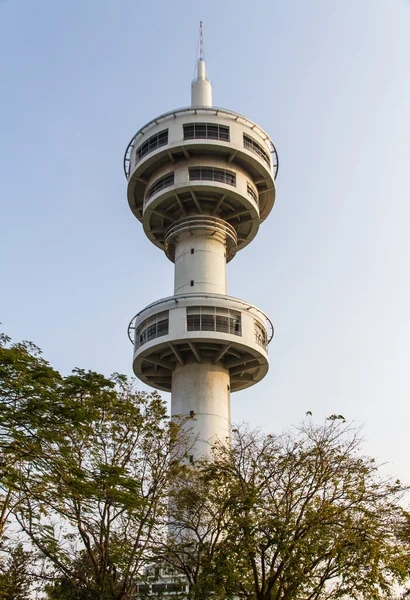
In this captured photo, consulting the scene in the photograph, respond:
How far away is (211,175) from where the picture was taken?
144 feet

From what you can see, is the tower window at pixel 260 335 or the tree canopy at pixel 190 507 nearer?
the tree canopy at pixel 190 507

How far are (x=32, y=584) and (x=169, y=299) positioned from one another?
57.8 feet

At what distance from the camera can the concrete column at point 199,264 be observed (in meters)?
42.3

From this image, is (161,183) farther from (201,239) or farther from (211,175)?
(201,239)

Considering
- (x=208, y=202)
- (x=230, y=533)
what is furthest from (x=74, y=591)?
(x=208, y=202)

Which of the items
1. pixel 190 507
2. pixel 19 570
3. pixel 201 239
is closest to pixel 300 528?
pixel 190 507

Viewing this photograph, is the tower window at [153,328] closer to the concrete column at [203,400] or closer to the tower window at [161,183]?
the concrete column at [203,400]

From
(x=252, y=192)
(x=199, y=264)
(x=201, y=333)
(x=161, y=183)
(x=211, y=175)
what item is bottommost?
(x=201, y=333)

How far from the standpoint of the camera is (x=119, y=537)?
24.8 metres

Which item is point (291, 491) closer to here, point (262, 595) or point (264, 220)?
point (262, 595)

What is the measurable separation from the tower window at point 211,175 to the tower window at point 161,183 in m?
1.50

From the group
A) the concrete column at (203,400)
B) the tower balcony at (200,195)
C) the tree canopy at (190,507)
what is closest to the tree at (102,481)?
the tree canopy at (190,507)

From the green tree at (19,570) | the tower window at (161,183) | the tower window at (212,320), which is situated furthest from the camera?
the tower window at (161,183)

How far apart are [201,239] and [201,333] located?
788 cm
